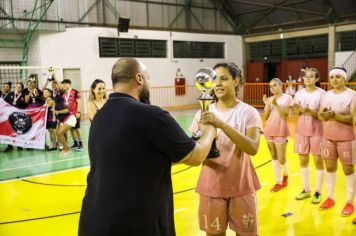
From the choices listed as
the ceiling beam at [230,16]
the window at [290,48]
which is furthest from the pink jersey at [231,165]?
the ceiling beam at [230,16]

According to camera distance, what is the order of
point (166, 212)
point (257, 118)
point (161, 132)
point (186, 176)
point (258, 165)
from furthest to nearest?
point (258, 165) → point (186, 176) → point (257, 118) → point (166, 212) → point (161, 132)

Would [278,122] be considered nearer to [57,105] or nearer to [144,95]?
[144,95]

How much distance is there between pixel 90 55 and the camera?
17.9m

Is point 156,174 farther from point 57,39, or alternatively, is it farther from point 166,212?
point 57,39

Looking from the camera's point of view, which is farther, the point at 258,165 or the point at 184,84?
the point at 184,84

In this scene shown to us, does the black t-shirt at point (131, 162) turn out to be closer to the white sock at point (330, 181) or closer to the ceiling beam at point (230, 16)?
the white sock at point (330, 181)

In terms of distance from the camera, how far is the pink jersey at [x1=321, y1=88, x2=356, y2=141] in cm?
454

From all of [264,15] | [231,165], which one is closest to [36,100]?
[231,165]

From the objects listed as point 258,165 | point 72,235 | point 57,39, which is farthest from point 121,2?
point 72,235

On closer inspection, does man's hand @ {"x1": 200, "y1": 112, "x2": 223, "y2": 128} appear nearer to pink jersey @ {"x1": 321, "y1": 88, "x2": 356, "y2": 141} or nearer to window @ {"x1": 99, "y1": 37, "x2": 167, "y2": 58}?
pink jersey @ {"x1": 321, "y1": 88, "x2": 356, "y2": 141}

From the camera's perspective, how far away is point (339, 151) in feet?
15.4

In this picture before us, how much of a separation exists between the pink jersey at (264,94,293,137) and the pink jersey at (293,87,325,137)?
1.54ft

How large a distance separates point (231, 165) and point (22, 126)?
8.62m

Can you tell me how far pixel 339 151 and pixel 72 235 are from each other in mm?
3625
